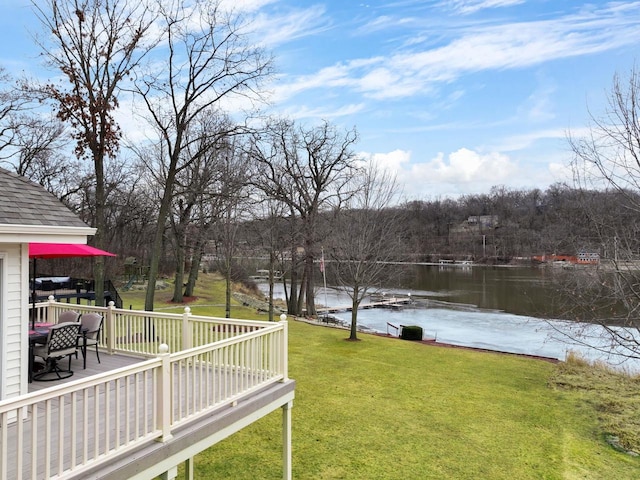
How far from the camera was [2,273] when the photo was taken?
4.66m

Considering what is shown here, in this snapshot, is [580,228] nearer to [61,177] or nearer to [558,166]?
[558,166]

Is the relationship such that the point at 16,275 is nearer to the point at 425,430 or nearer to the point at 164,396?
the point at 164,396

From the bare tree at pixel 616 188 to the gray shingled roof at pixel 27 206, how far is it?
29.1 ft

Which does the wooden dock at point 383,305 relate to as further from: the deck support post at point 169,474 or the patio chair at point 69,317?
the deck support post at point 169,474

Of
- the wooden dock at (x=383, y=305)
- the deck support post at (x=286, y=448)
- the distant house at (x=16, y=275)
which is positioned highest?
the distant house at (x=16, y=275)

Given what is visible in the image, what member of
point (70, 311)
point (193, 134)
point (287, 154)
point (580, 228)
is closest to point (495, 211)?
point (287, 154)

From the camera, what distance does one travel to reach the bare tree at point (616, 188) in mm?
7492

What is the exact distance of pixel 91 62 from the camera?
1276cm

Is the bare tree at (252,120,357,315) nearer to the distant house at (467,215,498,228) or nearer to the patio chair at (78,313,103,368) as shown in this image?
the patio chair at (78,313,103,368)

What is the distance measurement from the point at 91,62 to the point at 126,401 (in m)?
12.5

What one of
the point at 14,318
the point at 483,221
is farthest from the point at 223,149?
the point at 483,221

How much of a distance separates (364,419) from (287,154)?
19.9 meters

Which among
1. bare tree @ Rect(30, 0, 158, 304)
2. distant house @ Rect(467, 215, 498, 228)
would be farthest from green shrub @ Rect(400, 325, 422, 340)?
distant house @ Rect(467, 215, 498, 228)

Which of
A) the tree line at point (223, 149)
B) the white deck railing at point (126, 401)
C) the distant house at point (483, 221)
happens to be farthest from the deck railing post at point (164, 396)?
the distant house at point (483, 221)
